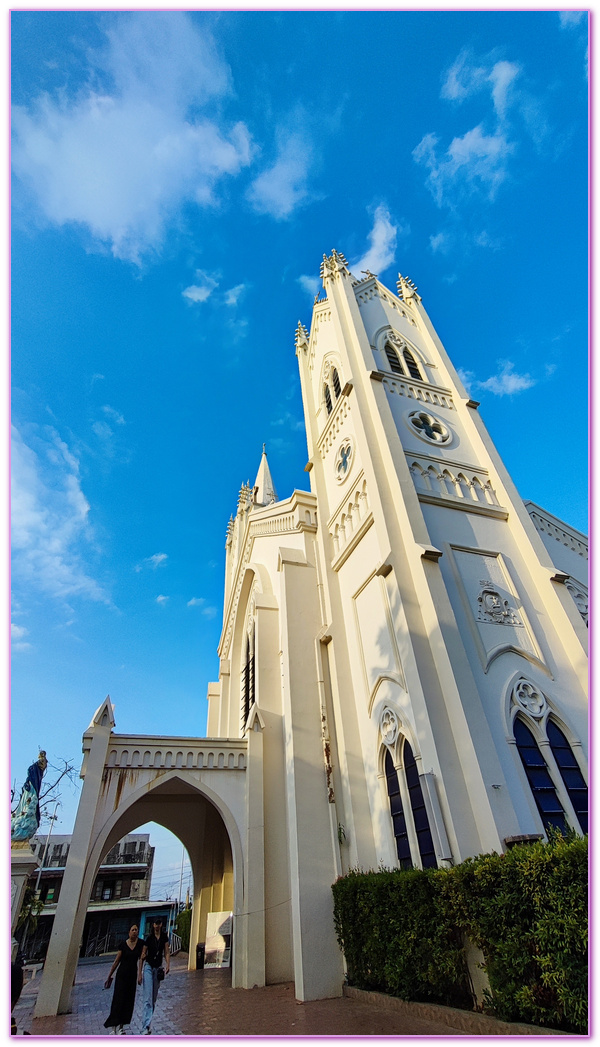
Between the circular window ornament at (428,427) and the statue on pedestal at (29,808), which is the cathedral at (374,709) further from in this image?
the statue on pedestal at (29,808)

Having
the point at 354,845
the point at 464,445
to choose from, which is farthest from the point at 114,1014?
the point at 464,445

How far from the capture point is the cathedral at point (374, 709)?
873 centimetres

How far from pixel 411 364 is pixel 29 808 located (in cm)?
1707

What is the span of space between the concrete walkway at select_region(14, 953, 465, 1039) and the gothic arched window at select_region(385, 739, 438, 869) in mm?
2135

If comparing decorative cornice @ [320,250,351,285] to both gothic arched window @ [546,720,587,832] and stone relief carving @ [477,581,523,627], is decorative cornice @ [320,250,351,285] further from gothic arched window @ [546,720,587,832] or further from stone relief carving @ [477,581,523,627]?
gothic arched window @ [546,720,587,832]

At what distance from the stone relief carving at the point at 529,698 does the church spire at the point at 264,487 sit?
21552 mm

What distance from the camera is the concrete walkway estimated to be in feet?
20.1

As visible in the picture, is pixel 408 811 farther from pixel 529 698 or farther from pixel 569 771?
pixel 529 698

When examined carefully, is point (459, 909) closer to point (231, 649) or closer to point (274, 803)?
point (274, 803)

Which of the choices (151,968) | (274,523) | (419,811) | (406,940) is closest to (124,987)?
(151,968)

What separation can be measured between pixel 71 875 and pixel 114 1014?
5.12 m

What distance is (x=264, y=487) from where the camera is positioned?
104ft

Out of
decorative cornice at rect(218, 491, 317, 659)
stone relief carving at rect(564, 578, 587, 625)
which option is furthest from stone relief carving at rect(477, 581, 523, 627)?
decorative cornice at rect(218, 491, 317, 659)

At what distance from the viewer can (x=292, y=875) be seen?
10.2 metres
